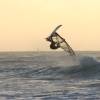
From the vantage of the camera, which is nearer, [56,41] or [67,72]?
[67,72]

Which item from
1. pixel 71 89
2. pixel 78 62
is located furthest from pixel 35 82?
pixel 78 62

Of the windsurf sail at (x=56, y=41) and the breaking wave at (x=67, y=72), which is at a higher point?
the windsurf sail at (x=56, y=41)

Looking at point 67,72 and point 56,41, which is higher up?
point 56,41

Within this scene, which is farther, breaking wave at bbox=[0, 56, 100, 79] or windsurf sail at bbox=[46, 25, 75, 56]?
windsurf sail at bbox=[46, 25, 75, 56]

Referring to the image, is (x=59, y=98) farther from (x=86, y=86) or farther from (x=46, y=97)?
(x=86, y=86)

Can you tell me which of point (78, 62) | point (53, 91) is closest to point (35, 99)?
point (53, 91)

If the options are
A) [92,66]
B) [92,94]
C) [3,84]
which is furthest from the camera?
[92,66]

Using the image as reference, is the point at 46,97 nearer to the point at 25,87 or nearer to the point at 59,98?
the point at 59,98

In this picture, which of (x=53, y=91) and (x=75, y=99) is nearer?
(x=75, y=99)

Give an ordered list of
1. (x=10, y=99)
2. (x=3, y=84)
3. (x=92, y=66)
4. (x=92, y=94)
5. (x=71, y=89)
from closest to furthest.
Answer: (x=10, y=99) < (x=92, y=94) < (x=71, y=89) < (x=3, y=84) < (x=92, y=66)

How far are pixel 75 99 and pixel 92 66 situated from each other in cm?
2940

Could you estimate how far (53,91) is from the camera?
120 feet

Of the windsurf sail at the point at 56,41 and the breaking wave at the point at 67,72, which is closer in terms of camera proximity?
the breaking wave at the point at 67,72

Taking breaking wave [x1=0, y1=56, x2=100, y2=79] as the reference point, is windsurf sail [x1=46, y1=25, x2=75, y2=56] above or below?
above
